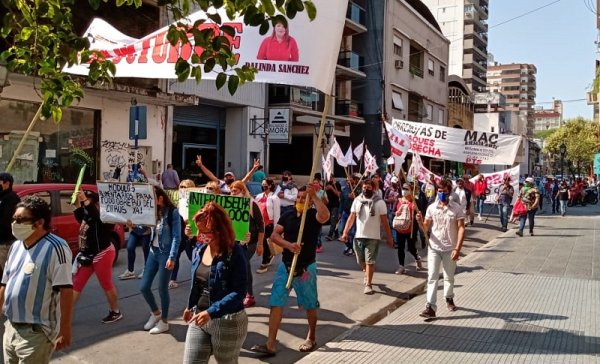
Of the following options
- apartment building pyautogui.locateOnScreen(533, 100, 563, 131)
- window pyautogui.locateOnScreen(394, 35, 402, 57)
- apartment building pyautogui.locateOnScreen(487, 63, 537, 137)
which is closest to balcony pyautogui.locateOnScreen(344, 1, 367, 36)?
window pyautogui.locateOnScreen(394, 35, 402, 57)

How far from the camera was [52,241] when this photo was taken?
3.44 meters

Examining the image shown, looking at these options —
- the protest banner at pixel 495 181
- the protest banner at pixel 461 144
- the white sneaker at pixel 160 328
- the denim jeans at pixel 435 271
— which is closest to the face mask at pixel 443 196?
the denim jeans at pixel 435 271

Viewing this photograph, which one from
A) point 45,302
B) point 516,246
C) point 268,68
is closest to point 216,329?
point 45,302

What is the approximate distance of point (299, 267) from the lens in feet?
17.6

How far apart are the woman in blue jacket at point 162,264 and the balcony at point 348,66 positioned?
2511cm

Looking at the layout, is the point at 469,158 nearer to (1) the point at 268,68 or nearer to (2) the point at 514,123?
(1) the point at 268,68

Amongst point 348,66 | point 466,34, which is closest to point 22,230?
point 348,66

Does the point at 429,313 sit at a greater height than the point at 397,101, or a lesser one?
lesser

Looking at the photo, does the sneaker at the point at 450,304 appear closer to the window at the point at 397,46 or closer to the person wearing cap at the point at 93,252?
the person wearing cap at the point at 93,252

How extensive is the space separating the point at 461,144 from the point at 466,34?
77603mm

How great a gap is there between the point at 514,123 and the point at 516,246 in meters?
68.7

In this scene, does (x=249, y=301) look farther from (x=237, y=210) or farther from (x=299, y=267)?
(x=299, y=267)

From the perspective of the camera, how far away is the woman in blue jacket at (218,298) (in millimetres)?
3576

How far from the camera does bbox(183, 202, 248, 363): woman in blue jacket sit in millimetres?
3576
